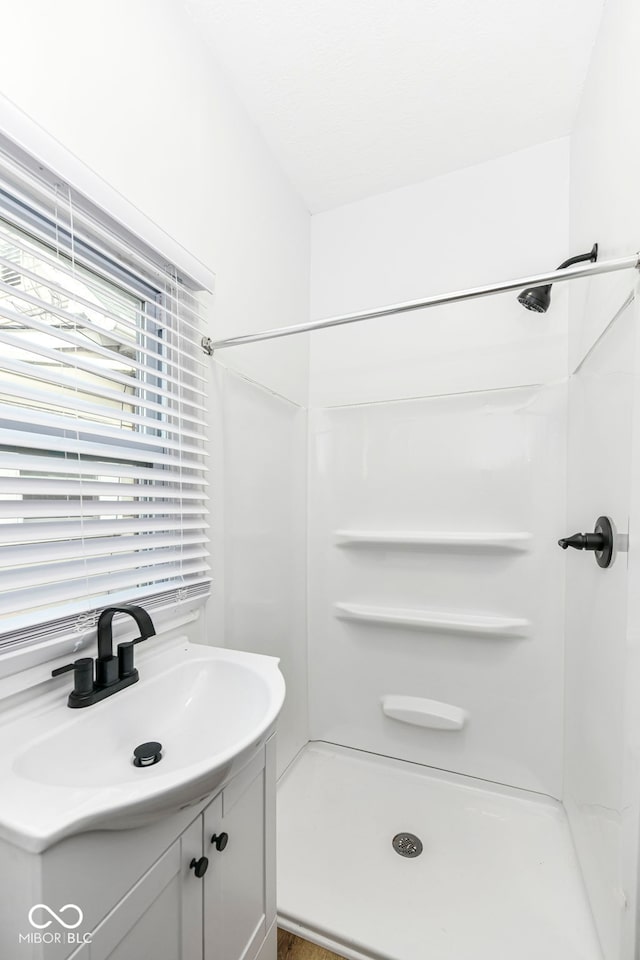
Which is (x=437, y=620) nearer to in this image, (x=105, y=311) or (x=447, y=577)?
(x=447, y=577)

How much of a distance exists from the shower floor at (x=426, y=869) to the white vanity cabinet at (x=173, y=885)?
275 millimetres

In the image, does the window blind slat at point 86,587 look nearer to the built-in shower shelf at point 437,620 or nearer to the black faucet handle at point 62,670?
the black faucet handle at point 62,670

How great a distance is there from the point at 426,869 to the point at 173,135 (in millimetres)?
2384

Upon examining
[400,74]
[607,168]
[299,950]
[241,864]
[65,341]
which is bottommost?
[299,950]

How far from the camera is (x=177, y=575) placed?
119 centimetres

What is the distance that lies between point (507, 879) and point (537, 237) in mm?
2290

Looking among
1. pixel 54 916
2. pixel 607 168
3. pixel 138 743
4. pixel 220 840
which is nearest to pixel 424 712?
pixel 220 840

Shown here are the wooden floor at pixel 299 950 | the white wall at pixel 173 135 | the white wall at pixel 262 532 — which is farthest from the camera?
the white wall at pixel 262 532

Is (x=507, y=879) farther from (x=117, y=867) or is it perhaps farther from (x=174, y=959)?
(x=117, y=867)

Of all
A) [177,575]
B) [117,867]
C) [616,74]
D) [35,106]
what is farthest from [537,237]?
[117,867]

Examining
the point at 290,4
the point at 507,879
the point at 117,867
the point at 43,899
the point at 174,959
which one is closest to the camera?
the point at 43,899

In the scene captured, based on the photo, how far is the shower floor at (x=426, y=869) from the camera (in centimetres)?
116

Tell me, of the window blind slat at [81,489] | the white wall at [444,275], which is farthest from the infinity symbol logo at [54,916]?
the white wall at [444,275]

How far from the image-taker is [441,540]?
1.74 meters
